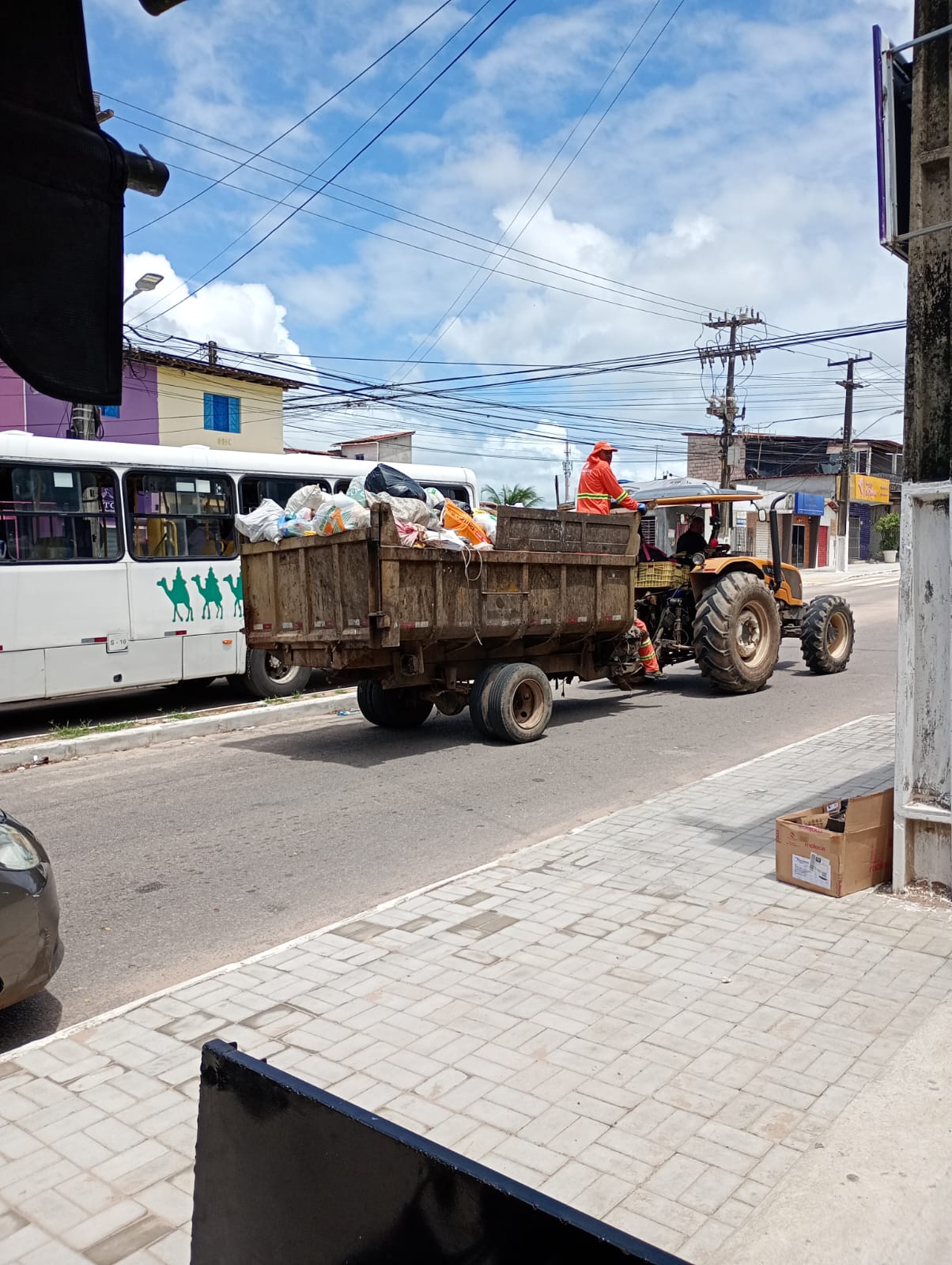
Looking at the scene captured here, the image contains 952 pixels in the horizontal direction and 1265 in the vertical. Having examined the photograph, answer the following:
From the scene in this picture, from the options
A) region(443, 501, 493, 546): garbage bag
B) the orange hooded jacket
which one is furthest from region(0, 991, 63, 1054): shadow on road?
the orange hooded jacket

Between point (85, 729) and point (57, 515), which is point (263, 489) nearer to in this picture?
point (57, 515)

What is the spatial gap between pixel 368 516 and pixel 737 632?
5.43m

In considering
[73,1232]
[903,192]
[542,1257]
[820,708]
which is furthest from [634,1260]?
[820,708]

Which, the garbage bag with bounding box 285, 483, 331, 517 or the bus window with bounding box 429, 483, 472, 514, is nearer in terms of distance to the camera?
the garbage bag with bounding box 285, 483, 331, 517

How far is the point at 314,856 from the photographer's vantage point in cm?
652

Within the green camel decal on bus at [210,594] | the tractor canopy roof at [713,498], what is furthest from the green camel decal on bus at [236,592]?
the tractor canopy roof at [713,498]

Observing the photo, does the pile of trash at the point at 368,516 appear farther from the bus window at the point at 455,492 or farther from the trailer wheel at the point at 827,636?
the bus window at the point at 455,492

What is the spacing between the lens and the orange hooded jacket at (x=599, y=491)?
36.5 feet

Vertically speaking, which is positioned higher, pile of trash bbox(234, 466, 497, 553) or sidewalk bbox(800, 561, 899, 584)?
pile of trash bbox(234, 466, 497, 553)

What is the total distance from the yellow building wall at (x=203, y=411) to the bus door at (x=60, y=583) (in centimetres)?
1870

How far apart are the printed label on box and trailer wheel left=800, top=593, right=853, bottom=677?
8.96 meters

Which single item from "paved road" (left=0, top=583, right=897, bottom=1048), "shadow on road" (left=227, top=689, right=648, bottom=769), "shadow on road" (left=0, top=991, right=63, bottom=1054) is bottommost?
"shadow on road" (left=0, top=991, right=63, bottom=1054)

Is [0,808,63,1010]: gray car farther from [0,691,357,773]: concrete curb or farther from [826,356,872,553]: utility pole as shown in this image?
[826,356,872,553]: utility pole

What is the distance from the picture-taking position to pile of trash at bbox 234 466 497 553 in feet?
28.9
